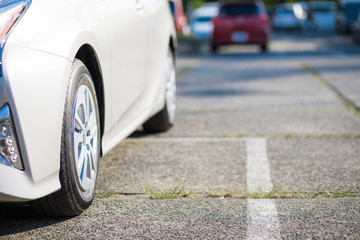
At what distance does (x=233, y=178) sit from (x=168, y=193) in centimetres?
58

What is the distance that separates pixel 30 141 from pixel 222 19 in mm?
16290

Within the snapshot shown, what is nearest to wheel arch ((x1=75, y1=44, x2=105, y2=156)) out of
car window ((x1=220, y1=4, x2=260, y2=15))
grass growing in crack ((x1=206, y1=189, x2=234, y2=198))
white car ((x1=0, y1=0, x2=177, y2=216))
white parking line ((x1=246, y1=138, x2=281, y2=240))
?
white car ((x1=0, y1=0, x2=177, y2=216))

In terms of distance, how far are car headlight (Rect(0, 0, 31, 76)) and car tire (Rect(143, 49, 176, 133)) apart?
2.96m

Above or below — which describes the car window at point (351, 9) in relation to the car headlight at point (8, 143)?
below

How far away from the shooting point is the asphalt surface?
3.21 m

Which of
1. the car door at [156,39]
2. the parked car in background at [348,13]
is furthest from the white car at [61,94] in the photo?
the parked car in background at [348,13]

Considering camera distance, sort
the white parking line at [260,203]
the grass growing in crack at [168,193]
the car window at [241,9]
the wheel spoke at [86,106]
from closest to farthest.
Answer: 1. the white parking line at [260,203]
2. the wheel spoke at [86,106]
3. the grass growing in crack at [168,193]
4. the car window at [241,9]

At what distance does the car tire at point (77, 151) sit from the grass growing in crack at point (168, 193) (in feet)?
1.27

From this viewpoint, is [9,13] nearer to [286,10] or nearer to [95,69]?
[95,69]

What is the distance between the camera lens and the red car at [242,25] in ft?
61.1

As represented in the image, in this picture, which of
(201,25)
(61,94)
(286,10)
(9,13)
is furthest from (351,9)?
(9,13)

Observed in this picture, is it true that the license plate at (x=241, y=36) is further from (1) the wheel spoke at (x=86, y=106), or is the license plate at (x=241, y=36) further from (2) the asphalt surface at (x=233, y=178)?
(1) the wheel spoke at (x=86, y=106)

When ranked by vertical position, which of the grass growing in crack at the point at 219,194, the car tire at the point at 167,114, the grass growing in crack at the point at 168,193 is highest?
the grass growing in crack at the point at 168,193

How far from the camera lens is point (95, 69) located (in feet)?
12.1
